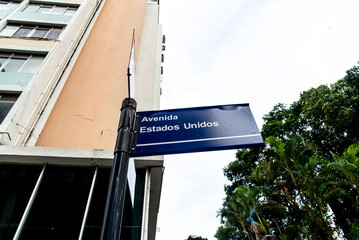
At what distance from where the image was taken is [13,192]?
523cm

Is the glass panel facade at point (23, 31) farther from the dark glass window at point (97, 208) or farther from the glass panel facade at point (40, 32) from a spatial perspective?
the dark glass window at point (97, 208)

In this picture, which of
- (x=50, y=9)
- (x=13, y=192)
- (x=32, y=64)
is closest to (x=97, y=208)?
(x=13, y=192)

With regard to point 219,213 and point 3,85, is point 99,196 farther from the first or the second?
point 219,213

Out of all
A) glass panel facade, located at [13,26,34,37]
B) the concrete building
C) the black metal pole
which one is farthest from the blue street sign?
glass panel facade, located at [13,26,34,37]

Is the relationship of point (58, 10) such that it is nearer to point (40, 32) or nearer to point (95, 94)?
point (40, 32)

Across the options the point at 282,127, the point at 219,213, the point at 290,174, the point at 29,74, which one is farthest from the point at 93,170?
the point at 282,127

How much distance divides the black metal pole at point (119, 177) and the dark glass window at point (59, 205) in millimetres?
4525

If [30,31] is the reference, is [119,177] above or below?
below

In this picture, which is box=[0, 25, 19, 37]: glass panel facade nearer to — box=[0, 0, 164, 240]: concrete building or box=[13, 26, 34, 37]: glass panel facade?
box=[0, 0, 164, 240]: concrete building

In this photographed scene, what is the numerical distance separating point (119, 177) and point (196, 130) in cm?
99

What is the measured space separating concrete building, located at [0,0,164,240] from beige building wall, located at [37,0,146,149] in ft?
0.13

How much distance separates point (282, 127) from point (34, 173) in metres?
19.5

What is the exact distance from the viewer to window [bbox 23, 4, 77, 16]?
1281cm

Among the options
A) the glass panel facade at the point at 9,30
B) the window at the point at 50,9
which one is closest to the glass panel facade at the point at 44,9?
the window at the point at 50,9
